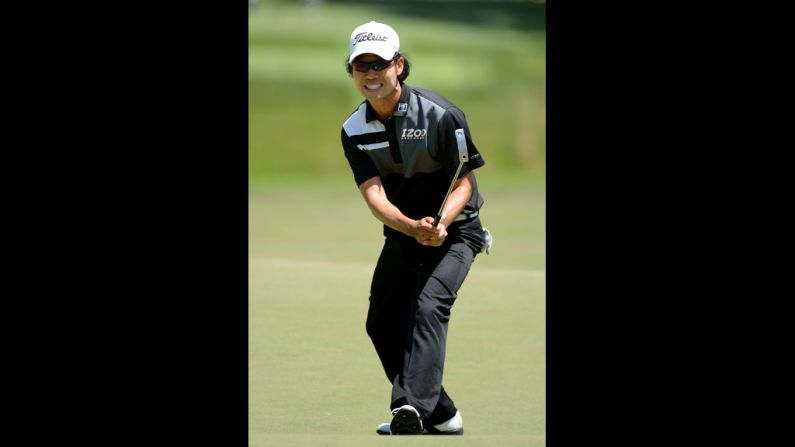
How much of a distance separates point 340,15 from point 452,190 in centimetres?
1394

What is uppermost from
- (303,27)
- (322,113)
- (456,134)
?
(303,27)

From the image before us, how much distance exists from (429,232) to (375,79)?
0.67 metres

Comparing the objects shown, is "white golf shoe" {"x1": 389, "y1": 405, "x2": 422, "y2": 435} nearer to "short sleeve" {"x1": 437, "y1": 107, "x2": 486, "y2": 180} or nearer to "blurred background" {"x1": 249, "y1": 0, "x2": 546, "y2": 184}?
"short sleeve" {"x1": 437, "y1": 107, "x2": 486, "y2": 180}

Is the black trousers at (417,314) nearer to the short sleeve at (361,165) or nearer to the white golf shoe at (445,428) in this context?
the white golf shoe at (445,428)

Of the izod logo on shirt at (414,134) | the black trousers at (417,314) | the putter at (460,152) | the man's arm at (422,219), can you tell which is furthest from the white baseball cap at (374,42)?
the black trousers at (417,314)

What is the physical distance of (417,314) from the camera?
219 inches

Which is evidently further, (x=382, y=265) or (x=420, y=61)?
(x=420, y=61)

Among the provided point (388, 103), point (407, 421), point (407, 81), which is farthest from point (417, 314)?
point (407, 81)
